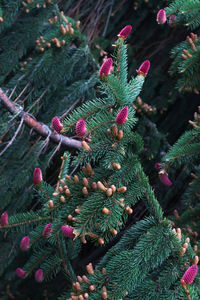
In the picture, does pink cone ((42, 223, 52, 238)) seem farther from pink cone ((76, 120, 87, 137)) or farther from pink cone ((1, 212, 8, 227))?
pink cone ((76, 120, 87, 137))

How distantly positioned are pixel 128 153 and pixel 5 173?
2.14 feet

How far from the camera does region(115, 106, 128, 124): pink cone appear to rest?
0.73 metres

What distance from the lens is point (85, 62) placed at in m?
1.42

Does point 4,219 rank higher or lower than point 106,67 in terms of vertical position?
lower

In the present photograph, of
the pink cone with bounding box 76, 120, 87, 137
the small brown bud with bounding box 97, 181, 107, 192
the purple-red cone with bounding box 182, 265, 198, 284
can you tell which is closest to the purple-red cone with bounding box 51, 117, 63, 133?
the pink cone with bounding box 76, 120, 87, 137

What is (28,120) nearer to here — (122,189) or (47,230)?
(47,230)

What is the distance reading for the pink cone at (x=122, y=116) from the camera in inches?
28.7

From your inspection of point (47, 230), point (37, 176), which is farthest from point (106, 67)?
point (47, 230)

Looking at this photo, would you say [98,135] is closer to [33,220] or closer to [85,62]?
[33,220]

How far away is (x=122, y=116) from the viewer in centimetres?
73

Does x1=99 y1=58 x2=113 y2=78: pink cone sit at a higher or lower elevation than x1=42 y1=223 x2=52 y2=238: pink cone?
higher

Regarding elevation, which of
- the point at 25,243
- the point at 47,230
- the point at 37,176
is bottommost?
the point at 25,243

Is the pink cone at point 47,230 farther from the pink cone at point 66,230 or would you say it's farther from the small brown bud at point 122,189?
the small brown bud at point 122,189

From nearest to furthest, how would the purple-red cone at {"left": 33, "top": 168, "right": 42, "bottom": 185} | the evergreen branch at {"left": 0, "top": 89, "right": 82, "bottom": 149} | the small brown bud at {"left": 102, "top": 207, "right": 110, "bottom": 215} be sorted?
the small brown bud at {"left": 102, "top": 207, "right": 110, "bottom": 215}, the purple-red cone at {"left": 33, "top": 168, "right": 42, "bottom": 185}, the evergreen branch at {"left": 0, "top": 89, "right": 82, "bottom": 149}
